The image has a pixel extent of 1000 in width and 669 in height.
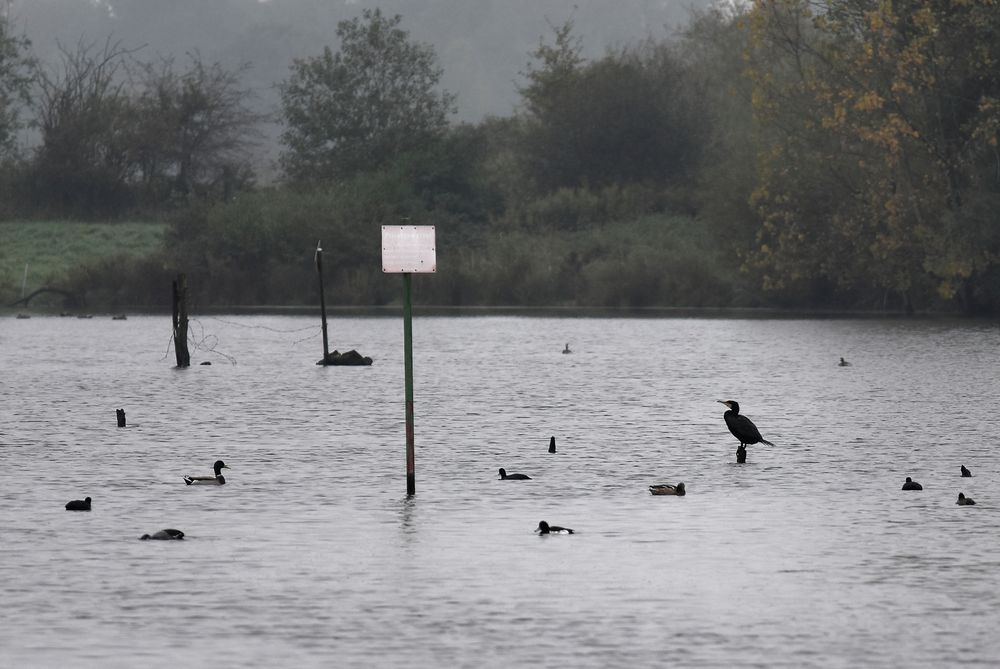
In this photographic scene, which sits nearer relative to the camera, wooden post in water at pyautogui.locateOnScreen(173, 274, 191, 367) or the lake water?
the lake water

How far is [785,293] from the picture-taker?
79.3m

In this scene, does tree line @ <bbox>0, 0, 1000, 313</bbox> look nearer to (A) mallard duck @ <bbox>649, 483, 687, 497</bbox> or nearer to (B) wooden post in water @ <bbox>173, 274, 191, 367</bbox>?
(B) wooden post in water @ <bbox>173, 274, 191, 367</bbox>

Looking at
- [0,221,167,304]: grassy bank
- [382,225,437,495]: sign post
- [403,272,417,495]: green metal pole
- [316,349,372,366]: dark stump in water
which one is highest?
[0,221,167,304]: grassy bank

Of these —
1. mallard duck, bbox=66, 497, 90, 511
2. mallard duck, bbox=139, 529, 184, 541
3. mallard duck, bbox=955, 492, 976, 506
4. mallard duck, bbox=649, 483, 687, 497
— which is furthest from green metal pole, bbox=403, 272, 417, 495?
mallard duck, bbox=955, 492, 976, 506

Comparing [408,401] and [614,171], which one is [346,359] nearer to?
[408,401]

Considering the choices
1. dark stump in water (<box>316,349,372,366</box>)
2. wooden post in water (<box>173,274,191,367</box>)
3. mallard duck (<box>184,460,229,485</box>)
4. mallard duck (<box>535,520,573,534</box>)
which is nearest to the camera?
mallard duck (<box>535,520,573,534</box>)

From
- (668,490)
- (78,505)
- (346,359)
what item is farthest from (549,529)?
Answer: (346,359)

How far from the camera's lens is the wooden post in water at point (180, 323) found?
4762 centimetres

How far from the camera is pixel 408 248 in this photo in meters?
19.8

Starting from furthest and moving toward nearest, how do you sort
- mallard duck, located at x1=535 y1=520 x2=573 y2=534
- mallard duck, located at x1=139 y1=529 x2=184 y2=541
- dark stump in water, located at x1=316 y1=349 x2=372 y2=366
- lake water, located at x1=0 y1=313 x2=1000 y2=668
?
dark stump in water, located at x1=316 y1=349 x2=372 y2=366
mallard duck, located at x1=535 y1=520 x2=573 y2=534
mallard duck, located at x1=139 y1=529 x2=184 y2=541
lake water, located at x1=0 y1=313 x2=1000 y2=668

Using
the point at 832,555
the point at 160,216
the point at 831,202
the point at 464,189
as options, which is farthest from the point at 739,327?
the point at 832,555

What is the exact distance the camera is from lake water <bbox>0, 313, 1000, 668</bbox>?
12.3 metres

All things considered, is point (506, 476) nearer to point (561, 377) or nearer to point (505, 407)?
point (505, 407)

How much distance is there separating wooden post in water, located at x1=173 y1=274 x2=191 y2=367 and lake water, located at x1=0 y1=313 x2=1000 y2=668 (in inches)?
291
